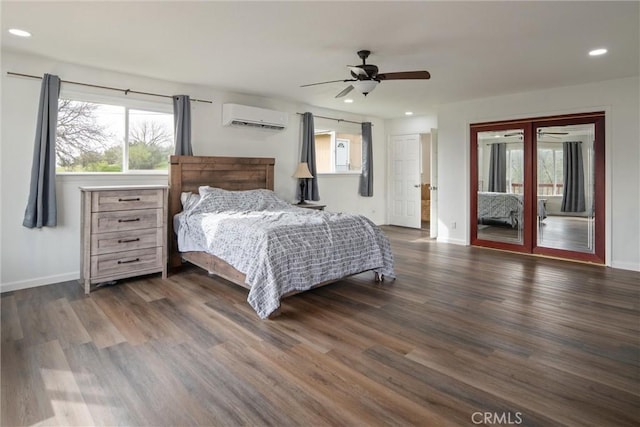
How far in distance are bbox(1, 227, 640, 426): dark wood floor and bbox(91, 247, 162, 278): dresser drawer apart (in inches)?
8.0

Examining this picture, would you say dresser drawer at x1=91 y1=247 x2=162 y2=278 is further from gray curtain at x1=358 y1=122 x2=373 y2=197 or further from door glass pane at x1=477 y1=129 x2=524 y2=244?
door glass pane at x1=477 y1=129 x2=524 y2=244

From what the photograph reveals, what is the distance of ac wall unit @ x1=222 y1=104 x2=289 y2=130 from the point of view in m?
5.27

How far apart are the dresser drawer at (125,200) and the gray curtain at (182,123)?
91 centimetres

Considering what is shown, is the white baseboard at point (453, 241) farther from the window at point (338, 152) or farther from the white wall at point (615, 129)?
the window at point (338, 152)

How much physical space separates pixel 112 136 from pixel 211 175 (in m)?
1.25

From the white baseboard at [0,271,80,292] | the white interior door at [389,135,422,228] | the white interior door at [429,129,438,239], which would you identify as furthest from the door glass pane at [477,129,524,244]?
Answer: the white baseboard at [0,271,80,292]

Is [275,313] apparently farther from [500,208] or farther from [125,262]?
[500,208]

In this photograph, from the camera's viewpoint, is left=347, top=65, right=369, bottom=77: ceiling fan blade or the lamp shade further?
the lamp shade

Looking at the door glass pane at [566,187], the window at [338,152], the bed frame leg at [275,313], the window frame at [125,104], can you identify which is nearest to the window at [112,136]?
the window frame at [125,104]

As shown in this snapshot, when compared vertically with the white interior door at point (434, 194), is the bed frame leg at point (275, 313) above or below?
below

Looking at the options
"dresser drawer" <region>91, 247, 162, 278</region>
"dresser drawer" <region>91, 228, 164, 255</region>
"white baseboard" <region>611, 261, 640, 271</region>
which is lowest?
"white baseboard" <region>611, 261, 640, 271</region>

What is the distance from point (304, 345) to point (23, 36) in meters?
3.60

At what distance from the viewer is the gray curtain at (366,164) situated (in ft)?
25.0

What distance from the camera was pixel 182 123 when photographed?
4824 mm
